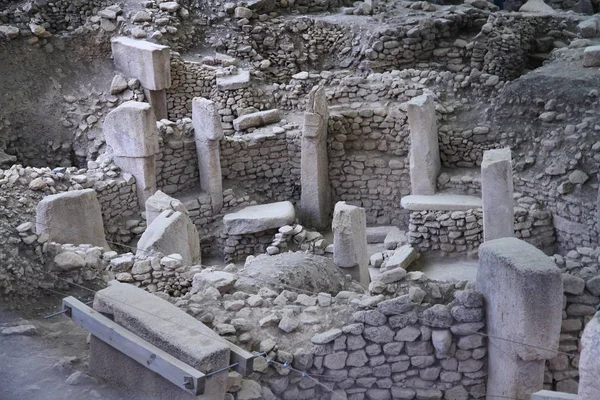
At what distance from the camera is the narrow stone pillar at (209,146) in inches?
570

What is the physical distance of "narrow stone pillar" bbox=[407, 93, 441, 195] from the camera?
1440 cm

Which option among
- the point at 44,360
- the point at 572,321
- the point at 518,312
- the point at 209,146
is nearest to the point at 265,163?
the point at 209,146

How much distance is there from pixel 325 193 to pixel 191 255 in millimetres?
4102

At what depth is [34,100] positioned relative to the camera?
16547 mm

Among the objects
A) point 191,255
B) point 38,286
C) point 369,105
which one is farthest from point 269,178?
point 38,286

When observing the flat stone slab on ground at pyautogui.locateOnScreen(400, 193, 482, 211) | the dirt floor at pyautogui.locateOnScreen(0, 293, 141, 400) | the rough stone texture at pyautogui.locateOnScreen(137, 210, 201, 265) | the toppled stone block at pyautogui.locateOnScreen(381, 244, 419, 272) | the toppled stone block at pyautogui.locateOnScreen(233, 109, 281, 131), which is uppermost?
the toppled stone block at pyautogui.locateOnScreen(233, 109, 281, 131)

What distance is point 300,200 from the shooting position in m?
15.5

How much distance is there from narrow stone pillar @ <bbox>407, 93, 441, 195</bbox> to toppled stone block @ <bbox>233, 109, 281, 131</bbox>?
2616mm

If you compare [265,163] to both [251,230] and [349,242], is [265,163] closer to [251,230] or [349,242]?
[251,230]

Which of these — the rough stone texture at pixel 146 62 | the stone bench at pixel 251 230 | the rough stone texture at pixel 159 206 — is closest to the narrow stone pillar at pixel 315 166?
the stone bench at pixel 251 230

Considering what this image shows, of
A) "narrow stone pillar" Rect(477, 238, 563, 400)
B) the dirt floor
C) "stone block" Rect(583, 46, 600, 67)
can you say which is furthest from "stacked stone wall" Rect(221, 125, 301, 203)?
"narrow stone pillar" Rect(477, 238, 563, 400)

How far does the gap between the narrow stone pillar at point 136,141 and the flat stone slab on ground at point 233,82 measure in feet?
9.17

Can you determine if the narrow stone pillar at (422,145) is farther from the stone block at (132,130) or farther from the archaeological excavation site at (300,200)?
the stone block at (132,130)

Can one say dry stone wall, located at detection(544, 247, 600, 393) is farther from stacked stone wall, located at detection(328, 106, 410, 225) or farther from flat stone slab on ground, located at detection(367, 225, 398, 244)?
stacked stone wall, located at detection(328, 106, 410, 225)
